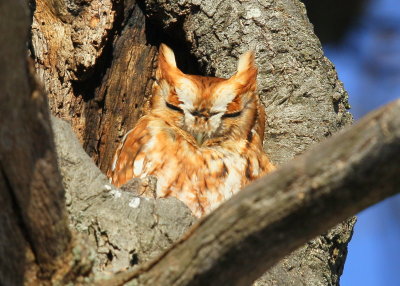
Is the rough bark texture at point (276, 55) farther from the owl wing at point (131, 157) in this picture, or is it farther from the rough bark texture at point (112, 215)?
the rough bark texture at point (112, 215)

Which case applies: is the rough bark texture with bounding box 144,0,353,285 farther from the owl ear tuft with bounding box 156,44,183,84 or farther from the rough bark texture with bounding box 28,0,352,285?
the owl ear tuft with bounding box 156,44,183,84

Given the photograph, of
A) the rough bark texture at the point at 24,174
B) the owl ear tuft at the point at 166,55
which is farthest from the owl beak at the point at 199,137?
the rough bark texture at the point at 24,174

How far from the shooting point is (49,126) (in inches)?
83.4

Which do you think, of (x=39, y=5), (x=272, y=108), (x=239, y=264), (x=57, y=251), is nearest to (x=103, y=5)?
(x=39, y=5)

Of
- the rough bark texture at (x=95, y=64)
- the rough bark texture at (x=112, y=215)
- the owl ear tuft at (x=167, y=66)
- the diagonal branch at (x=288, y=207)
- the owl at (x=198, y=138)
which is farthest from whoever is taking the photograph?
the owl ear tuft at (x=167, y=66)

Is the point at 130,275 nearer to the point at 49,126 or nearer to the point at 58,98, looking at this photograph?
the point at 49,126

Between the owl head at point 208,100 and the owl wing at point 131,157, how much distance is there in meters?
0.17

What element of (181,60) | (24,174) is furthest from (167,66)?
(24,174)

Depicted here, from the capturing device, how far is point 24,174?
2.12 m

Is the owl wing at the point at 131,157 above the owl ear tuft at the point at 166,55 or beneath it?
beneath

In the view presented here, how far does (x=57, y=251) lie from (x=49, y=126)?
37cm

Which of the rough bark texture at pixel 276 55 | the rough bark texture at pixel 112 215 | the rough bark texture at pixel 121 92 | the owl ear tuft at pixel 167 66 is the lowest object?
the rough bark texture at pixel 112 215

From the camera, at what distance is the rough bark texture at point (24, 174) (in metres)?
1.95

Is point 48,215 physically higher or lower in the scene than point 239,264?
lower
